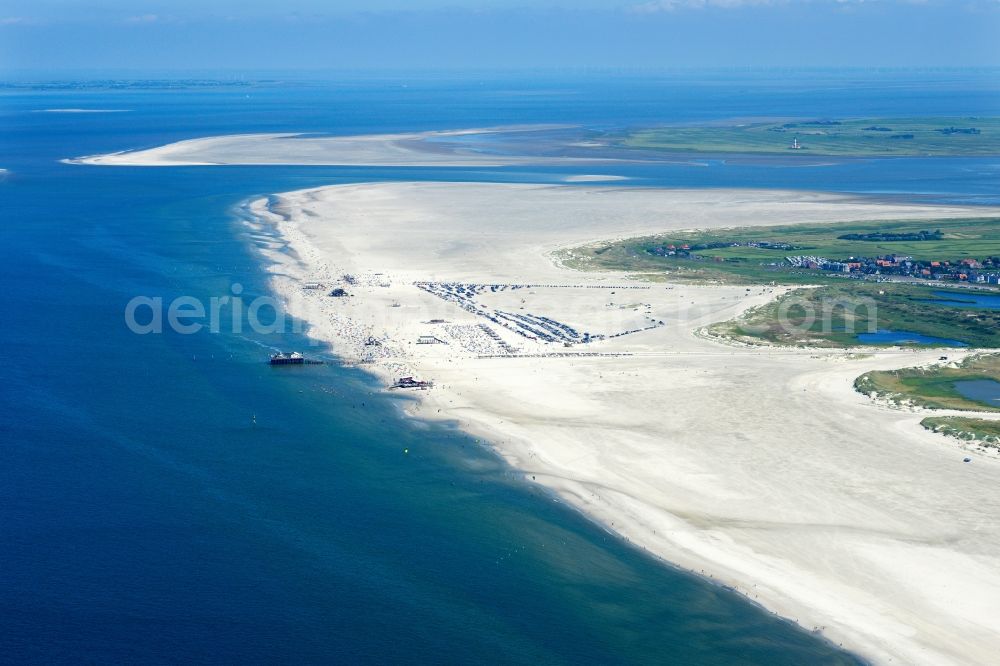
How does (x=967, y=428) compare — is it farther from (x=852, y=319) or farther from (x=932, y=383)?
(x=852, y=319)

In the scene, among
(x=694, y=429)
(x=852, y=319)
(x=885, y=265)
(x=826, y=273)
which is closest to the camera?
(x=694, y=429)

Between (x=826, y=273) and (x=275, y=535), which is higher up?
(x=826, y=273)

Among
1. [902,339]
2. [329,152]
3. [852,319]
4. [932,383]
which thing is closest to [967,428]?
[932,383]

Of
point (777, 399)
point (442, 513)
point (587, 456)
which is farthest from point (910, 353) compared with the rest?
point (442, 513)

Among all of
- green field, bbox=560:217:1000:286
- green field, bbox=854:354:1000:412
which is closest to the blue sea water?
green field, bbox=854:354:1000:412

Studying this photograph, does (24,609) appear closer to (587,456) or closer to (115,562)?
(115,562)

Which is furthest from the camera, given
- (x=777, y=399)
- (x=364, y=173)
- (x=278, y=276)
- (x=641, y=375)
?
(x=364, y=173)
